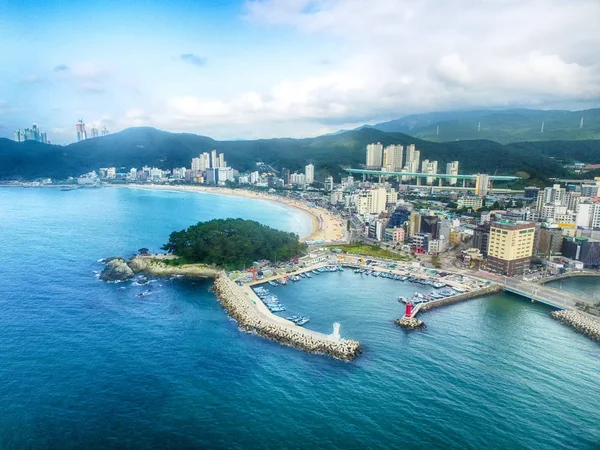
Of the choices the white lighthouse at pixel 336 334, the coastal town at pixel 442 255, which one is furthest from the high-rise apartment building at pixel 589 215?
the white lighthouse at pixel 336 334

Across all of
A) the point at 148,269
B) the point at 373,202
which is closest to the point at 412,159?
the point at 373,202

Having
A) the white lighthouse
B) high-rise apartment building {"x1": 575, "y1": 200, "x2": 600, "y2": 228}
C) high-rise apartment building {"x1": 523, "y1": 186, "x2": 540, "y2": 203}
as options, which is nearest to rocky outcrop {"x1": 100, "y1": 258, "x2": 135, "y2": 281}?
the white lighthouse

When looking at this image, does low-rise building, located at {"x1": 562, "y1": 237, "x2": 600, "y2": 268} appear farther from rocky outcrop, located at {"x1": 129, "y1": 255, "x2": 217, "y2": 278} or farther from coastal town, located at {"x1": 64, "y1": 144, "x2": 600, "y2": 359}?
rocky outcrop, located at {"x1": 129, "y1": 255, "x2": 217, "y2": 278}

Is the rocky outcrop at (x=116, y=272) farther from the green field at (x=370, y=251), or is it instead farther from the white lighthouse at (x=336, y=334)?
the green field at (x=370, y=251)

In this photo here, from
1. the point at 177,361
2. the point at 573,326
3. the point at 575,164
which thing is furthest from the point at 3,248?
the point at 575,164

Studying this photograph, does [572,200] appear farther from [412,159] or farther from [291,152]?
[291,152]

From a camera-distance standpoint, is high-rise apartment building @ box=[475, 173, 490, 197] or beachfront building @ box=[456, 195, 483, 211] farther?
high-rise apartment building @ box=[475, 173, 490, 197]
